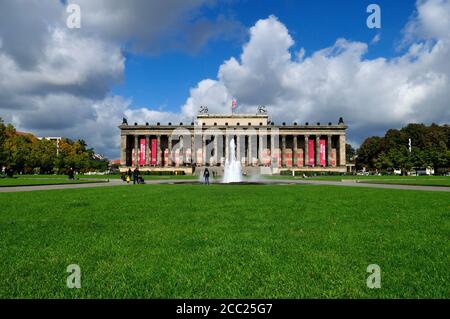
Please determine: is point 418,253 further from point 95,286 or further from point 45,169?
point 45,169

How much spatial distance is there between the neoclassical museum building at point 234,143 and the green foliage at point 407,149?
52.8 ft

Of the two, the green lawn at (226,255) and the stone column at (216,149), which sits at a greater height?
the stone column at (216,149)

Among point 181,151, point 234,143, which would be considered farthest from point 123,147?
point 234,143

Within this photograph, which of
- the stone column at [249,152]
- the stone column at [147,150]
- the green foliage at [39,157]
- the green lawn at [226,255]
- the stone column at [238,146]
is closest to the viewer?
the green lawn at [226,255]

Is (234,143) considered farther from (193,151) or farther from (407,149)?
(407,149)

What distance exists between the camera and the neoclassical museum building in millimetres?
114188

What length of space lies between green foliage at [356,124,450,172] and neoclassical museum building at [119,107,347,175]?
52.8 ft

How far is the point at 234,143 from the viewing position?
115m

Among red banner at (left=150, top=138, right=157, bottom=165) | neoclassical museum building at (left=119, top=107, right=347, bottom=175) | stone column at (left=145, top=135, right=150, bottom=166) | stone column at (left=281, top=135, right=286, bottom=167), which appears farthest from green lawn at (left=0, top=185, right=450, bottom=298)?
stone column at (left=281, top=135, right=286, bottom=167)

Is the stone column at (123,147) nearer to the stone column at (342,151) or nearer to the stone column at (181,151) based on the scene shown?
the stone column at (181,151)

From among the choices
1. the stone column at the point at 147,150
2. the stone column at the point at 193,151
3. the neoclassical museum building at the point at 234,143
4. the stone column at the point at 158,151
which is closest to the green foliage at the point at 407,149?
the neoclassical museum building at the point at 234,143

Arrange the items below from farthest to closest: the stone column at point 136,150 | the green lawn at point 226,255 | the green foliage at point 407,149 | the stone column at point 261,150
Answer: the stone column at point 136,150
the stone column at point 261,150
the green foliage at point 407,149
the green lawn at point 226,255

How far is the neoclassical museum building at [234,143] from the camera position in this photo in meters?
114

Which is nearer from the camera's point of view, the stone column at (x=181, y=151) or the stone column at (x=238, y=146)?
the stone column at (x=238, y=146)
